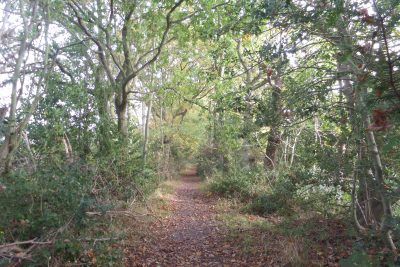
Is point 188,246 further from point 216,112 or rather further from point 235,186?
point 235,186

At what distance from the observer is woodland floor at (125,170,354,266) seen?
20.9 feet

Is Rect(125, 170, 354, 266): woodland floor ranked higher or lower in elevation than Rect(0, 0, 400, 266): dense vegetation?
lower

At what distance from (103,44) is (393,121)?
9.28m

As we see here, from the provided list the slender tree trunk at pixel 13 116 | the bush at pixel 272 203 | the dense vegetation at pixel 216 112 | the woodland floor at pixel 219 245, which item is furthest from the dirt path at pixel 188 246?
the slender tree trunk at pixel 13 116

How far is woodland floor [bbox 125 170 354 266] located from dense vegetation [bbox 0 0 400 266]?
2.62 feet

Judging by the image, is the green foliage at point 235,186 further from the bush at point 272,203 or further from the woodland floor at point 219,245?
the woodland floor at point 219,245

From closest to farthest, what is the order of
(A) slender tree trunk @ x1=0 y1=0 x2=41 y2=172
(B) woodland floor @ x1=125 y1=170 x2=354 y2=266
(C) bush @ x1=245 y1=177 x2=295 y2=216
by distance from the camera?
(A) slender tree trunk @ x1=0 y1=0 x2=41 y2=172, (B) woodland floor @ x1=125 y1=170 x2=354 y2=266, (C) bush @ x1=245 y1=177 x2=295 y2=216

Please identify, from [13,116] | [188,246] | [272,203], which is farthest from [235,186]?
[13,116]

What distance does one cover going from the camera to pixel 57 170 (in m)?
6.62

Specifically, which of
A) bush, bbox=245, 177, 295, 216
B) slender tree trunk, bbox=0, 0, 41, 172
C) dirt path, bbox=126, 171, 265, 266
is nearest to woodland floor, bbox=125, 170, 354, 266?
dirt path, bbox=126, 171, 265, 266

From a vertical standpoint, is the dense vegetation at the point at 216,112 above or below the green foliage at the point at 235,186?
above

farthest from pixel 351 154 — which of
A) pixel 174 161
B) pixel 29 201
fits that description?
pixel 174 161

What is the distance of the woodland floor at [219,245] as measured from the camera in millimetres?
6379

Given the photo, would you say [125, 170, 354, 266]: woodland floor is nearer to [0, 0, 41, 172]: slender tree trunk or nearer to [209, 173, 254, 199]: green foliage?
[209, 173, 254, 199]: green foliage
